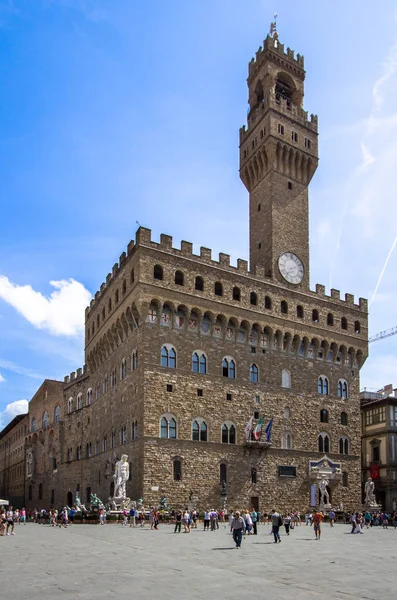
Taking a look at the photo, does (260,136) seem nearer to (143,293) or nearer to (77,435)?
(143,293)

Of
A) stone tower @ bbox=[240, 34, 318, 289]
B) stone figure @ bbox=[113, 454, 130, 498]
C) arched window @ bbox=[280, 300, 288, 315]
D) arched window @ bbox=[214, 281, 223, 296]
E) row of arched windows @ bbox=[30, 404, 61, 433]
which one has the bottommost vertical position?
stone figure @ bbox=[113, 454, 130, 498]

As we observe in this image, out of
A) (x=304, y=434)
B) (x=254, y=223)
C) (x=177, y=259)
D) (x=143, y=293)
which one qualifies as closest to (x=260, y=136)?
(x=254, y=223)

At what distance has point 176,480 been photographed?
38031mm

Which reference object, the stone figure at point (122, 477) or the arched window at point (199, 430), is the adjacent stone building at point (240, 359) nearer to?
the arched window at point (199, 430)

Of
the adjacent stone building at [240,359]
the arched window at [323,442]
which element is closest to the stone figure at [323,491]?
the adjacent stone building at [240,359]

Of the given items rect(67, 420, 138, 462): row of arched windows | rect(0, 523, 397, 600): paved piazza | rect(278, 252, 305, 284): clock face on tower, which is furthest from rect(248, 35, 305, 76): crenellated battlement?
rect(0, 523, 397, 600): paved piazza

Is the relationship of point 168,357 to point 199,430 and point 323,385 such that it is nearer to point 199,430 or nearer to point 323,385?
point 199,430

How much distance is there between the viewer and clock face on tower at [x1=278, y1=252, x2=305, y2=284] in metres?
47.5

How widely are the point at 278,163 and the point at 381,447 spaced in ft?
96.4

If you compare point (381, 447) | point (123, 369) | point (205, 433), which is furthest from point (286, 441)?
point (381, 447)

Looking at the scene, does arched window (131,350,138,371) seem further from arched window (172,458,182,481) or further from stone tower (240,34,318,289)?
stone tower (240,34,318,289)

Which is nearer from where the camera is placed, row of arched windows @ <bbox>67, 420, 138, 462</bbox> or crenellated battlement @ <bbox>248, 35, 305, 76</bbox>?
row of arched windows @ <bbox>67, 420, 138, 462</bbox>

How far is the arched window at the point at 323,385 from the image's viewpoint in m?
47.3

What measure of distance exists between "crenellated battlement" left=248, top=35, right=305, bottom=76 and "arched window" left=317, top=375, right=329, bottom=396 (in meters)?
27.2
